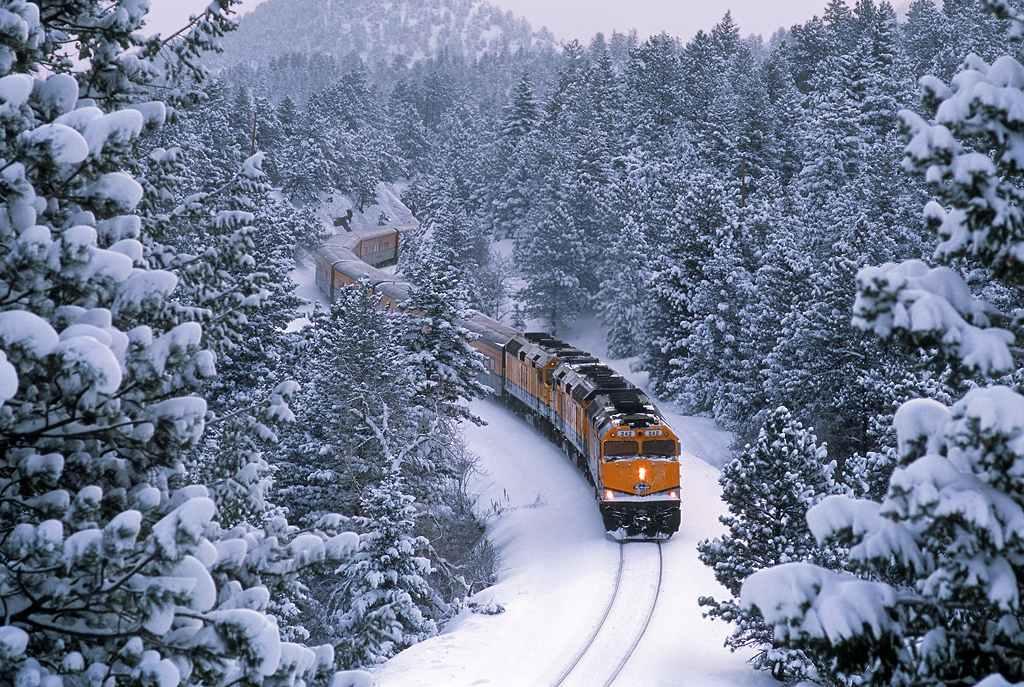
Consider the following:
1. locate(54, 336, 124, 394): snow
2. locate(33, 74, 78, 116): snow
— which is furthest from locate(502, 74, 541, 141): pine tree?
locate(54, 336, 124, 394): snow

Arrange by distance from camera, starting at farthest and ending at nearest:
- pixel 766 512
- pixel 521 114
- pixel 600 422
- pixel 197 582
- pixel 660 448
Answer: pixel 521 114 → pixel 600 422 → pixel 660 448 → pixel 766 512 → pixel 197 582

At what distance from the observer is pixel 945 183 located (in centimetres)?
673

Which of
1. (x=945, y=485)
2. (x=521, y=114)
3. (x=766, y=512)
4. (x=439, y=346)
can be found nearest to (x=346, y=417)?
(x=439, y=346)

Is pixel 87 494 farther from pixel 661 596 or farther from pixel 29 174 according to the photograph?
pixel 661 596

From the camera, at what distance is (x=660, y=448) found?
3192cm

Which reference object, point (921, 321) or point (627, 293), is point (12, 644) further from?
point (627, 293)

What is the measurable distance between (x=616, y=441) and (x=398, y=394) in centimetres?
722

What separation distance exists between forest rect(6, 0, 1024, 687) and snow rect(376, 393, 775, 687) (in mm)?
1070

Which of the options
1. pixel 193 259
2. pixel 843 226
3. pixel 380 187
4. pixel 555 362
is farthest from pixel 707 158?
pixel 193 259

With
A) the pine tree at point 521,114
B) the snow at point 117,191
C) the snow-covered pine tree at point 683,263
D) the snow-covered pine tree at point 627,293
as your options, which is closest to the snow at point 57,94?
the snow at point 117,191

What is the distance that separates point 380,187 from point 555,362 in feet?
254

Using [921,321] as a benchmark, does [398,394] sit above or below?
below

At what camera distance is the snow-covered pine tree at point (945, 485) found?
6.08 meters

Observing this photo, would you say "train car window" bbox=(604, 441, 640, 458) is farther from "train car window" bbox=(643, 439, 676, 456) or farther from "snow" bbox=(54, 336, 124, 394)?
"snow" bbox=(54, 336, 124, 394)
